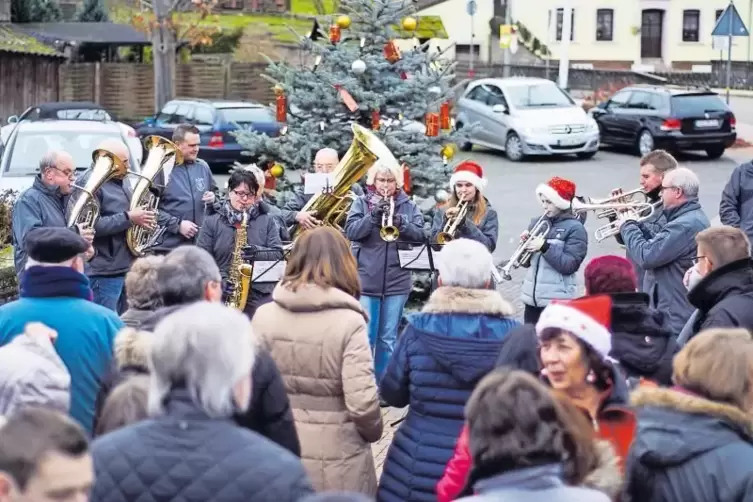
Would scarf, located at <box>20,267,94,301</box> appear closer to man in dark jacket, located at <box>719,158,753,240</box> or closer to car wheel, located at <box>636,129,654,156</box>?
man in dark jacket, located at <box>719,158,753,240</box>

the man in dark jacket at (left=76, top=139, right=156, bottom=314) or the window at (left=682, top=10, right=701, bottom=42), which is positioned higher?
the window at (left=682, top=10, right=701, bottom=42)

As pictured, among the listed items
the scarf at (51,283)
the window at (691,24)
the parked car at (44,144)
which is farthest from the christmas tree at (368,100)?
the window at (691,24)

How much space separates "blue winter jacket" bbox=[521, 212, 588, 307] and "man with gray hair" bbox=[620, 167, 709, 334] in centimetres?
39

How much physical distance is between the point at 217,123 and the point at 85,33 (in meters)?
15.1

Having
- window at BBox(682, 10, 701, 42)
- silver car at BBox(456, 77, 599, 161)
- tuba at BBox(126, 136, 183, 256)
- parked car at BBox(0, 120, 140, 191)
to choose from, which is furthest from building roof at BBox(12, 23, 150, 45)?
tuba at BBox(126, 136, 183, 256)

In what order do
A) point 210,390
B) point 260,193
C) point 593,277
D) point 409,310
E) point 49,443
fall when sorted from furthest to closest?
point 409,310
point 260,193
point 593,277
point 210,390
point 49,443

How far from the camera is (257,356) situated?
4.56 metres

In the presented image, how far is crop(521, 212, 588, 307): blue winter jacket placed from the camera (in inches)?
323

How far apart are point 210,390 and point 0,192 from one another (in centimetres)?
989

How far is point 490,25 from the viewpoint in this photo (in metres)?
50.8

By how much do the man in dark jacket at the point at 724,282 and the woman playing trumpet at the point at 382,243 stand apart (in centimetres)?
277

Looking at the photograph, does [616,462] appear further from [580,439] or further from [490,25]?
[490,25]

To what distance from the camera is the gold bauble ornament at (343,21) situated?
35.8ft

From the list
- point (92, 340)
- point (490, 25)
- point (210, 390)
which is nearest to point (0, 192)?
point (92, 340)
